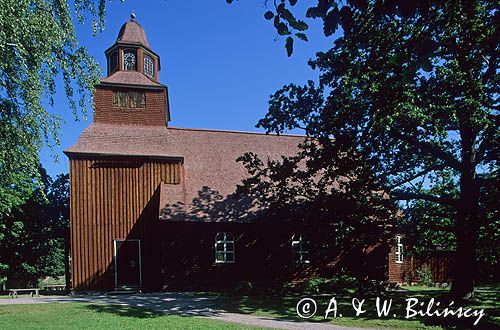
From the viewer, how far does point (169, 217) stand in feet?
69.2

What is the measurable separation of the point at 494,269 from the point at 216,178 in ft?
52.2

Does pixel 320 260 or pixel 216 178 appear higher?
pixel 216 178

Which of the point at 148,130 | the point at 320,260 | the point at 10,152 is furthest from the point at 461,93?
the point at 148,130

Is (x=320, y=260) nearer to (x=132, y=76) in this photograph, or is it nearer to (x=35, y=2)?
(x=132, y=76)

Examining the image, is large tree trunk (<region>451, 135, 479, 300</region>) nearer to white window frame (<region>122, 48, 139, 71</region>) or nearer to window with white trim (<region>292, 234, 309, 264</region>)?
window with white trim (<region>292, 234, 309, 264</region>)

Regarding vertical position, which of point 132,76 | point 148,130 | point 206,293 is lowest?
point 206,293

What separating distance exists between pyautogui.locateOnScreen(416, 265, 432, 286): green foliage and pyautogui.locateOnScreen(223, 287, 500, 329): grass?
22.7 feet

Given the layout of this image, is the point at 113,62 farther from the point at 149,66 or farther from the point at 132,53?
the point at 149,66

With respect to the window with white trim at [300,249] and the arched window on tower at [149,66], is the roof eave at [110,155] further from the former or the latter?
the window with white trim at [300,249]

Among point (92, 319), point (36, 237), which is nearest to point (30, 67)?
point (92, 319)

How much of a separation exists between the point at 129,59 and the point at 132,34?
1.65m

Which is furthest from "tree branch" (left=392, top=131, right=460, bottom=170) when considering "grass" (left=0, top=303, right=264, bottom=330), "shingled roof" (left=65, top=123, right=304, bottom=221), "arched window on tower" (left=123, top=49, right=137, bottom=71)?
"arched window on tower" (left=123, top=49, right=137, bottom=71)

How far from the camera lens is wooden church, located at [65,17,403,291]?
2162 cm

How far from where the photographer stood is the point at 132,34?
84.0 ft
